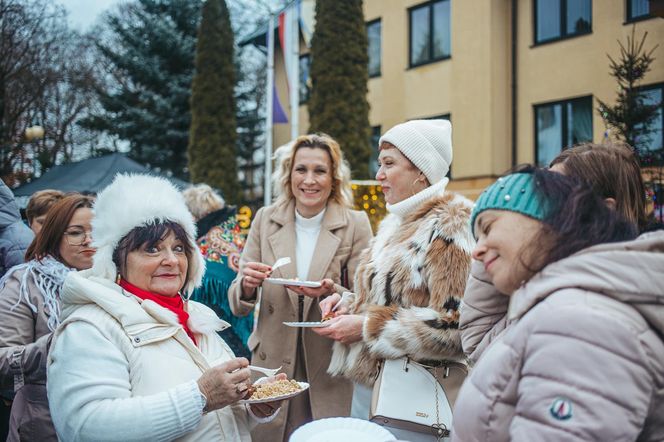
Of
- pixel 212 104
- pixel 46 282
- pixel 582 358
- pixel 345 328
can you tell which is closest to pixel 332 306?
pixel 345 328

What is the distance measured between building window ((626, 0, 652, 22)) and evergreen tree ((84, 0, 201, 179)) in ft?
46.5

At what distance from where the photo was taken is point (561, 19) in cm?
1090

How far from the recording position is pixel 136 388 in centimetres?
187

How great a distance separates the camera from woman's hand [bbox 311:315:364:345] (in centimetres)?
255

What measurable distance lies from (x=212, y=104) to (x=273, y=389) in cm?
1597

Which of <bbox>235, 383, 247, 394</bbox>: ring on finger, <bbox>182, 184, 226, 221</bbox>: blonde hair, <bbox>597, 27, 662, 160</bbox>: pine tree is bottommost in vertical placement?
<bbox>235, 383, 247, 394</bbox>: ring on finger

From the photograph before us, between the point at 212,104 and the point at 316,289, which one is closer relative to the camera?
the point at 316,289

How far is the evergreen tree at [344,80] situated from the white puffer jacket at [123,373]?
12.0 m

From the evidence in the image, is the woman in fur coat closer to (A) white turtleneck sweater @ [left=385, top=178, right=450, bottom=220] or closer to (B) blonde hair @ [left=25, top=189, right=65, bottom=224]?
(A) white turtleneck sweater @ [left=385, top=178, right=450, bottom=220]

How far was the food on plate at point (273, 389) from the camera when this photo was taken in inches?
82.2

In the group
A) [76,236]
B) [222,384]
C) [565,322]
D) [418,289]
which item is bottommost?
[222,384]

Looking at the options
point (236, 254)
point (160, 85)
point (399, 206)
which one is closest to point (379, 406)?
point (399, 206)

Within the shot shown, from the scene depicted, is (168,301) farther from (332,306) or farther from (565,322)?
(565,322)

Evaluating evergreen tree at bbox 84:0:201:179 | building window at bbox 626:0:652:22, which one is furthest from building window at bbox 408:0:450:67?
evergreen tree at bbox 84:0:201:179
